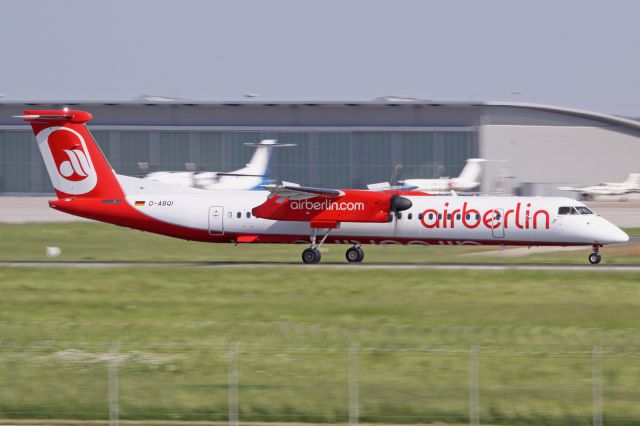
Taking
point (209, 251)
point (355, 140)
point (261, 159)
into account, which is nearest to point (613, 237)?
point (209, 251)

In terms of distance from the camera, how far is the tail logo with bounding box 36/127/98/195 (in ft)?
136

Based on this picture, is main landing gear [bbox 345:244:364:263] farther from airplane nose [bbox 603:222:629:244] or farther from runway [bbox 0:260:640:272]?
airplane nose [bbox 603:222:629:244]

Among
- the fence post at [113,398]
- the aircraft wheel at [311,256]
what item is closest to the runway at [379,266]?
the aircraft wheel at [311,256]

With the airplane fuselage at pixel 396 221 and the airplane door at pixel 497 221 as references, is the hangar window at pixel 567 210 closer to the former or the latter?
the airplane fuselage at pixel 396 221

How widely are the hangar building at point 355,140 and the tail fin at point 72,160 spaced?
48.8m

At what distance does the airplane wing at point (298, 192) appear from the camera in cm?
3978

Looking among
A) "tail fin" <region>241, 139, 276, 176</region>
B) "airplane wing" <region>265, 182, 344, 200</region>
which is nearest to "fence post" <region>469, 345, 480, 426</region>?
"airplane wing" <region>265, 182, 344, 200</region>

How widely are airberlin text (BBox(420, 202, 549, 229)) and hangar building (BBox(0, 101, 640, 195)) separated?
47.8 metres

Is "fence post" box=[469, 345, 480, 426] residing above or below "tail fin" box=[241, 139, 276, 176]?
below

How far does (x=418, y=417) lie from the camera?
18.1 meters

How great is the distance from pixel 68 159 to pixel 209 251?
12115mm

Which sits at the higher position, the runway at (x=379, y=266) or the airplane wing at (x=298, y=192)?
the airplane wing at (x=298, y=192)

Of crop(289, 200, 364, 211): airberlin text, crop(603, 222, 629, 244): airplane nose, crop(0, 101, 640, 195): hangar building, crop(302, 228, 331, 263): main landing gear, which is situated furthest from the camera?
crop(0, 101, 640, 195): hangar building

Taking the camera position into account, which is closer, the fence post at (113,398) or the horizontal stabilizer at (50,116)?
the fence post at (113,398)
